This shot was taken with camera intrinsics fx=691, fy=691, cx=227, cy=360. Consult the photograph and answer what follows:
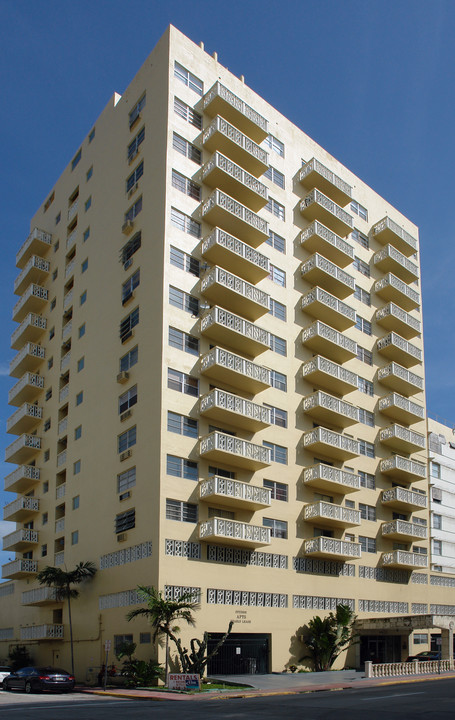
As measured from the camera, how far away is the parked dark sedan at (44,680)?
104 feet

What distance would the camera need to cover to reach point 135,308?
128ft

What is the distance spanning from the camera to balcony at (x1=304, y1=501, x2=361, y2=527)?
40666mm

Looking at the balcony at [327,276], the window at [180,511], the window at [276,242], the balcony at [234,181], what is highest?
the balcony at [234,181]

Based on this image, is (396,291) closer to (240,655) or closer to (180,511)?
(180,511)

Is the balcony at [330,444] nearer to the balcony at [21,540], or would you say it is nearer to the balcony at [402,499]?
the balcony at [402,499]

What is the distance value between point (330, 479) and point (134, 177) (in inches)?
871

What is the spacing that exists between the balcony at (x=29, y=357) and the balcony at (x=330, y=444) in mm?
22594

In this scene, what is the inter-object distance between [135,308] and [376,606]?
82.8 ft

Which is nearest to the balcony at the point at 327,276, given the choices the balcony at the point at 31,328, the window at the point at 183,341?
the window at the point at 183,341

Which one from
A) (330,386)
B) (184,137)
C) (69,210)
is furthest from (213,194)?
(69,210)

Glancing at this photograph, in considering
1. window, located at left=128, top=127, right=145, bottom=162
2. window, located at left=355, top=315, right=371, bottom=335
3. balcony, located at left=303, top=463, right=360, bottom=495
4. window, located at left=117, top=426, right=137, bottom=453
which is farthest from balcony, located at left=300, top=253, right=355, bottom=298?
window, located at left=117, top=426, right=137, bottom=453

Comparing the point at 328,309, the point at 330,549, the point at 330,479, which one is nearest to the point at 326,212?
the point at 328,309

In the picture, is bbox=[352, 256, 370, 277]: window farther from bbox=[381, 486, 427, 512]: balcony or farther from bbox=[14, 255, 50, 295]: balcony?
bbox=[14, 255, 50, 295]: balcony

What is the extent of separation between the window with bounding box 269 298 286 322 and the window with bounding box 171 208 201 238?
273 inches
